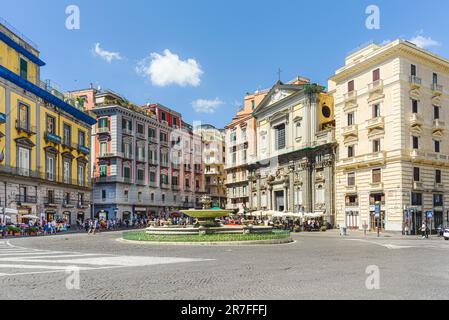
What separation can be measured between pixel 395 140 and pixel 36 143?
35.8 meters

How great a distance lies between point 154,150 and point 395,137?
43.0 meters

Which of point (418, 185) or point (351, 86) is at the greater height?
point (351, 86)

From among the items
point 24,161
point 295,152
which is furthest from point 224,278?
point 295,152

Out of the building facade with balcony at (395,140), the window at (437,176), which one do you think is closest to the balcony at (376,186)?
the building facade with balcony at (395,140)

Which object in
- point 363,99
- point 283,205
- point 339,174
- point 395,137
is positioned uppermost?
point 363,99

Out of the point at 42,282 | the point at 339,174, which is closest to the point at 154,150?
the point at 339,174

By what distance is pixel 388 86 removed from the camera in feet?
135

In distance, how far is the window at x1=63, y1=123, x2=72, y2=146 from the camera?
5159cm

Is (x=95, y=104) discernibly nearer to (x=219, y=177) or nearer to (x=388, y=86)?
(x=219, y=177)

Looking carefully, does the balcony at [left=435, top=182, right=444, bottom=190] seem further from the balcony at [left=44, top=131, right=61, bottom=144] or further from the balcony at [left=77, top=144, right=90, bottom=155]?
the balcony at [left=77, top=144, right=90, bottom=155]

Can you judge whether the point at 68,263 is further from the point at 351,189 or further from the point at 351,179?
the point at 351,179

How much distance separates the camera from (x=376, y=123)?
1645 inches

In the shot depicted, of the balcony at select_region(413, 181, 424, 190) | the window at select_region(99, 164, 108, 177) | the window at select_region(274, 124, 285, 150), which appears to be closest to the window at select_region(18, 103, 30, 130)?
the window at select_region(99, 164, 108, 177)
